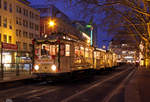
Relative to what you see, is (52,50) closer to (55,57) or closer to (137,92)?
(55,57)

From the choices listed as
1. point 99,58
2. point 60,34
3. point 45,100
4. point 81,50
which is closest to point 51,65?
point 60,34

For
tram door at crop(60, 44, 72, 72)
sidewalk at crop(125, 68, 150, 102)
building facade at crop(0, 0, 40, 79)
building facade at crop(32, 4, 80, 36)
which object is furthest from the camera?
building facade at crop(32, 4, 80, 36)

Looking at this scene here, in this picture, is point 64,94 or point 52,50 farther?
point 52,50

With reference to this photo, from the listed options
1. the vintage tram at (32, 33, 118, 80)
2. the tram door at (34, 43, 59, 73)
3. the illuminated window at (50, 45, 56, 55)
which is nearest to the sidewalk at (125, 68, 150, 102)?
the vintage tram at (32, 33, 118, 80)

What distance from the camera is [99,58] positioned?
28.2 m

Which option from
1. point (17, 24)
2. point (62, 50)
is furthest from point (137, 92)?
point (17, 24)

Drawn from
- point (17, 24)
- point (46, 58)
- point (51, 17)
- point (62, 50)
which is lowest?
point (46, 58)

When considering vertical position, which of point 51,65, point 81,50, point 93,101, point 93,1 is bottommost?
point 93,101

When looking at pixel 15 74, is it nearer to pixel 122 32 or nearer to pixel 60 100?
pixel 60 100

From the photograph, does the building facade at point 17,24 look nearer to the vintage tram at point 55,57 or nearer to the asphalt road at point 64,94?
the vintage tram at point 55,57

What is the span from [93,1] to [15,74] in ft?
38.7

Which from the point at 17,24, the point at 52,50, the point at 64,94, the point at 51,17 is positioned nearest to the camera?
the point at 64,94

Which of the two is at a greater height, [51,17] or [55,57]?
[51,17]

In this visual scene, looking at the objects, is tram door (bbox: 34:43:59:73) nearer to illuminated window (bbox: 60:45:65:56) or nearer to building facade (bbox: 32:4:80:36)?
illuminated window (bbox: 60:45:65:56)
